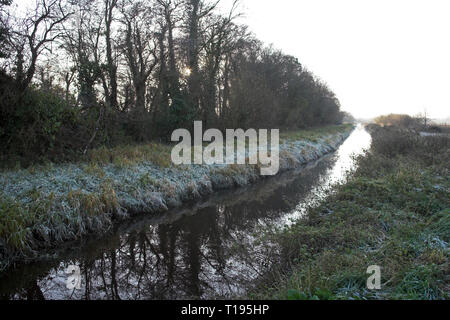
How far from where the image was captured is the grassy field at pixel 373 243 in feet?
10.7

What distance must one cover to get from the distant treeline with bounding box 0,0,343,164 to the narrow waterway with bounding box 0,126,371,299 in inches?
164

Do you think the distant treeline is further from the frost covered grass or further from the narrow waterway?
the narrow waterway

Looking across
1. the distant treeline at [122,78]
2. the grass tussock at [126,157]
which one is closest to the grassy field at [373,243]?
the grass tussock at [126,157]

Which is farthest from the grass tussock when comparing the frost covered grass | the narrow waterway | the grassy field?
the grassy field

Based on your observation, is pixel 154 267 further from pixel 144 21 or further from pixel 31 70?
pixel 144 21

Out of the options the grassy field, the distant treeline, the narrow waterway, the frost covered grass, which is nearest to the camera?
the grassy field

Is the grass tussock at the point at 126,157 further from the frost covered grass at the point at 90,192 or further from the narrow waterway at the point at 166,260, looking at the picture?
the narrow waterway at the point at 166,260

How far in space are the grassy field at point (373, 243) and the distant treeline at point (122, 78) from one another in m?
7.19

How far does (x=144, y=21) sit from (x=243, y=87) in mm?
6705

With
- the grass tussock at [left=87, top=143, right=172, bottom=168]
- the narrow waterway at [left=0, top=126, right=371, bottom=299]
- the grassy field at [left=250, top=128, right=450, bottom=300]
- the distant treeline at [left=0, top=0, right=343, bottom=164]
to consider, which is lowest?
the narrow waterway at [left=0, top=126, right=371, bottom=299]

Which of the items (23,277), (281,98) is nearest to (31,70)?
(23,277)

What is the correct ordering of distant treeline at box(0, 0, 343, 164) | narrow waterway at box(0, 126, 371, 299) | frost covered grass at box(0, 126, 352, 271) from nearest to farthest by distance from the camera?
narrow waterway at box(0, 126, 371, 299), frost covered grass at box(0, 126, 352, 271), distant treeline at box(0, 0, 343, 164)

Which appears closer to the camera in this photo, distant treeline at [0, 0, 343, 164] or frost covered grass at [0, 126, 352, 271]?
frost covered grass at [0, 126, 352, 271]

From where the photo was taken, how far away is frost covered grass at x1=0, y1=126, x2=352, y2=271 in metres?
5.25
